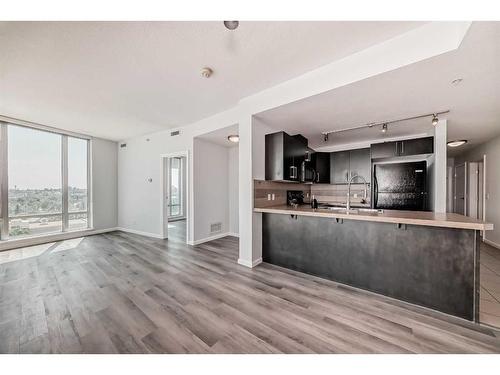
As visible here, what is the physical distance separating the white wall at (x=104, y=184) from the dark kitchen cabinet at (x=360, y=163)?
22.3 ft

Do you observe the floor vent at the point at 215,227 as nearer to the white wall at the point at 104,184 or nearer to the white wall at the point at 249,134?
the white wall at the point at 249,134

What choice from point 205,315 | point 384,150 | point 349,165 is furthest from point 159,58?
point 349,165

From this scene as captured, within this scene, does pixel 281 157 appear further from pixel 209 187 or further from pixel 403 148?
pixel 403 148

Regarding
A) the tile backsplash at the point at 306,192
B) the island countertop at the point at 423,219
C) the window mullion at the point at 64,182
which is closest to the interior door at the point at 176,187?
the window mullion at the point at 64,182

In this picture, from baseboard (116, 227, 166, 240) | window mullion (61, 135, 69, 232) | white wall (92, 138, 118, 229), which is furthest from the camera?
white wall (92, 138, 118, 229)

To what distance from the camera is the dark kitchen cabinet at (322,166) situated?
15.8 ft

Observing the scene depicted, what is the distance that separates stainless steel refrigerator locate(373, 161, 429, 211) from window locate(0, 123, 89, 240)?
7341mm

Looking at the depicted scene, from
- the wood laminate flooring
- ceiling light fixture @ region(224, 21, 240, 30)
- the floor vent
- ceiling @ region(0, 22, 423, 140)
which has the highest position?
ceiling @ region(0, 22, 423, 140)

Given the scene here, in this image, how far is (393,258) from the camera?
2158 millimetres

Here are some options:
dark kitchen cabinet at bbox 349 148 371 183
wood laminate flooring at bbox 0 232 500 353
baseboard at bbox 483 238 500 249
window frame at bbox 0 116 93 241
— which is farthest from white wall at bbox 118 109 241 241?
baseboard at bbox 483 238 500 249

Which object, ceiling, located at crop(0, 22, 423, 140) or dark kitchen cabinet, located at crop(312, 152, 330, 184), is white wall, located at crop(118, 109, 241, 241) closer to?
ceiling, located at crop(0, 22, 423, 140)

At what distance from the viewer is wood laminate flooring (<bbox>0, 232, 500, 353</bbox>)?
149 centimetres

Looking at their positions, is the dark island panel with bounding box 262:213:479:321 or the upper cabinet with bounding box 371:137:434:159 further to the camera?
the upper cabinet with bounding box 371:137:434:159
